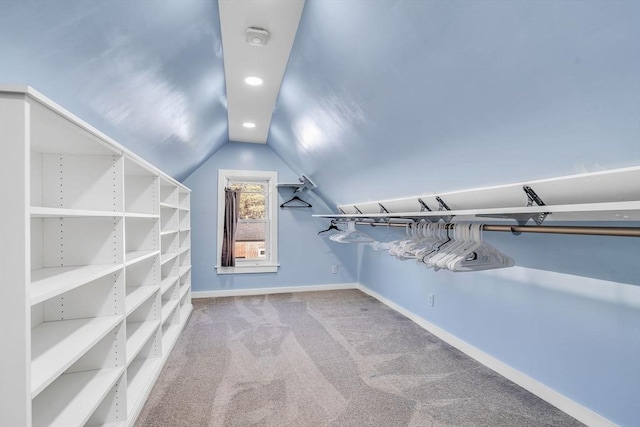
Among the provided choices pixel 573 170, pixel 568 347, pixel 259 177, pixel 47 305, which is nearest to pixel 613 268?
pixel 568 347

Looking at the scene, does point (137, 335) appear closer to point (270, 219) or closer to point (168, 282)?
point (168, 282)

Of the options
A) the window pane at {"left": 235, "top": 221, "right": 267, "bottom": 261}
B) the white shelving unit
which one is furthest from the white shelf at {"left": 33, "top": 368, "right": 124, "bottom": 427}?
the window pane at {"left": 235, "top": 221, "right": 267, "bottom": 261}

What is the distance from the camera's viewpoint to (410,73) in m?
1.58

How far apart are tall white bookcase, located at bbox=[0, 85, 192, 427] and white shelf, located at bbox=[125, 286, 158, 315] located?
0.5 inches

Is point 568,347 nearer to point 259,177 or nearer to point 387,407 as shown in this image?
point 387,407

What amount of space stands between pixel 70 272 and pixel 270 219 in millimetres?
3732

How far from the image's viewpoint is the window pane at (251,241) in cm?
520

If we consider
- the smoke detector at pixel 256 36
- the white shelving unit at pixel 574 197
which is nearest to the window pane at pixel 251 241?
the smoke detector at pixel 256 36

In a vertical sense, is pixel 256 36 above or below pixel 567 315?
above

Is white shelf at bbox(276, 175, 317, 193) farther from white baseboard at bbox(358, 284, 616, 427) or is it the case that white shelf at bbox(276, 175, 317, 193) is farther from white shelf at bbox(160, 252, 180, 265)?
white baseboard at bbox(358, 284, 616, 427)

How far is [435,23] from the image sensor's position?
128 centimetres

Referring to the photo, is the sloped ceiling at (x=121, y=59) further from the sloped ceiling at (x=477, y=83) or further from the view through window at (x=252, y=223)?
the view through window at (x=252, y=223)

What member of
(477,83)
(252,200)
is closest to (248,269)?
(252,200)

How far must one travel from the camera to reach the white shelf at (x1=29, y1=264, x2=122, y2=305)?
1.10 metres
